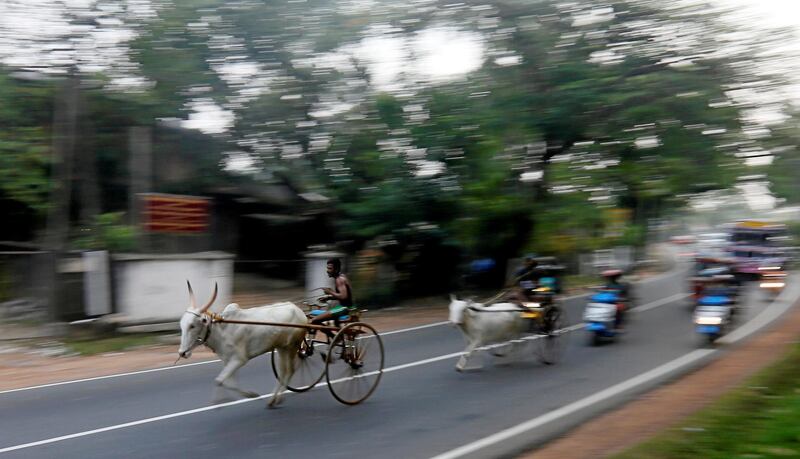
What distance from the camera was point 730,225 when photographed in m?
31.1

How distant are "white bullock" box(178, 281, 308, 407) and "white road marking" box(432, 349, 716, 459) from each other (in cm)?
257

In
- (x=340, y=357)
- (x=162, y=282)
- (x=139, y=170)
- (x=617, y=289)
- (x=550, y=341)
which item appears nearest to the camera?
(x=340, y=357)

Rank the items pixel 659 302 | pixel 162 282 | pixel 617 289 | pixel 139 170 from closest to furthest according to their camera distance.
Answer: pixel 617 289 < pixel 139 170 < pixel 162 282 < pixel 659 302

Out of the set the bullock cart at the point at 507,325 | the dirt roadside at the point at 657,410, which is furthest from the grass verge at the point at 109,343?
the dirt roadside at the point at 657,410

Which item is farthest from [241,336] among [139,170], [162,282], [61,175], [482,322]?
[61,175]

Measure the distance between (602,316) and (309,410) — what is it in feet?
23.2

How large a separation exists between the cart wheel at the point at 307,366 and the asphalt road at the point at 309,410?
0.54 feet

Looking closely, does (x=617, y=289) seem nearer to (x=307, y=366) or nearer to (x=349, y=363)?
(x=349, y=363)

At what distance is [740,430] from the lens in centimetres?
659

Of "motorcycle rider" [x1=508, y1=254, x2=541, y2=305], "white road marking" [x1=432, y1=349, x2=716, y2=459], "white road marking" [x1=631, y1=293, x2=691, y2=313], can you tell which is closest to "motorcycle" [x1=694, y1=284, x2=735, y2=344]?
"white road marking" [x1=432, y1=349, x2=716, y2=459]

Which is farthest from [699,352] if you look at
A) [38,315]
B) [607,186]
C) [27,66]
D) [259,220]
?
[259,220]

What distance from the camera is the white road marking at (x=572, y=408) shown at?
284 inches

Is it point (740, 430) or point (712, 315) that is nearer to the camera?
point (740, 430)

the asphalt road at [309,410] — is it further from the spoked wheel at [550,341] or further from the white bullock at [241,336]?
the white bullock at [241,336]
